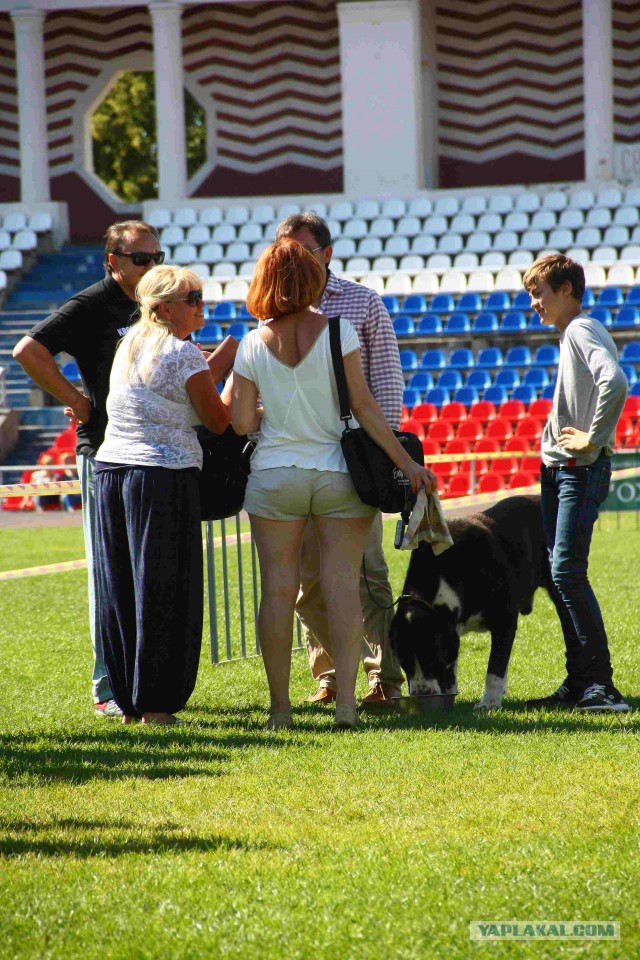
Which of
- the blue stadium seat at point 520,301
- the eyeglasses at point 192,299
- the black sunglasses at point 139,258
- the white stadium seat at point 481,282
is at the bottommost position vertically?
the eyeglasses at point 192,299

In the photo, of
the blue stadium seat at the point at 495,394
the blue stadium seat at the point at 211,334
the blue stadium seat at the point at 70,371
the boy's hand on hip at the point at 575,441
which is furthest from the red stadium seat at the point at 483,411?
the boy's hand on hip at the point at 575,441

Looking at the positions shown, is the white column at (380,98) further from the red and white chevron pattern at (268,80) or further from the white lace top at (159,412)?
the white lace top at (159,412)

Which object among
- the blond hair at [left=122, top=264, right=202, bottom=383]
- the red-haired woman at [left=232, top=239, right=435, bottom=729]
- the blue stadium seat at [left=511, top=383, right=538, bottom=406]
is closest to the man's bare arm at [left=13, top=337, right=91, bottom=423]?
the blond hair at [left=122, top=264, right=202, bottom=383]

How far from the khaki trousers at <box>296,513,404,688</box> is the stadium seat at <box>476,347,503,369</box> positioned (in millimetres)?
16099

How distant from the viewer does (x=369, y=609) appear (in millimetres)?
6055

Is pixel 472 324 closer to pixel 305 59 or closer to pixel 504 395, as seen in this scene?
pixel 504 395

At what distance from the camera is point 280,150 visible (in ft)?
112

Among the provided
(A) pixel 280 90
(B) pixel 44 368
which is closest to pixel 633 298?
(A) pixel 280 90

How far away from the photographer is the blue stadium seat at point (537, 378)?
822 inches

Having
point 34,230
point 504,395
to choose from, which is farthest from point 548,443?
point 34,230

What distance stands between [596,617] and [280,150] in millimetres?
29969

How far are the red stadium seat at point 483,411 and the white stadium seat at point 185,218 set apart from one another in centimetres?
1031

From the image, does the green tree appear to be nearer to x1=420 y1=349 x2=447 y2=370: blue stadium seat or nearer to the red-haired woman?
x1=420 y1=349 x2=447 y2=370: blue stadium seat

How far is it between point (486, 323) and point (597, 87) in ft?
29.7
